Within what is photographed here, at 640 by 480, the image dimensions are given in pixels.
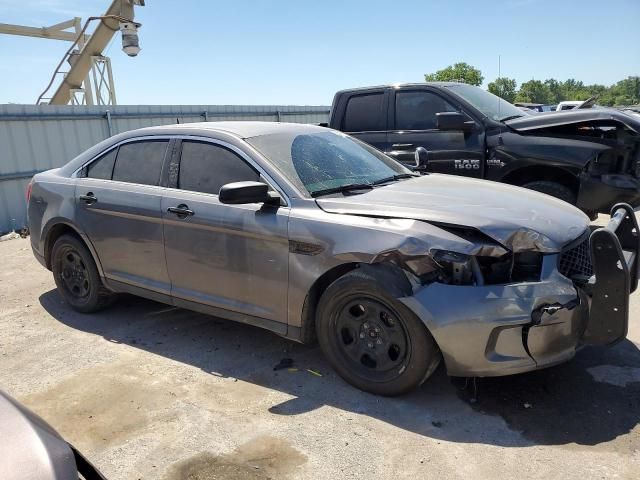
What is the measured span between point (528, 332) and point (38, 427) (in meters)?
2.43

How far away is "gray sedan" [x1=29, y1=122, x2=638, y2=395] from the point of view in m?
3.01

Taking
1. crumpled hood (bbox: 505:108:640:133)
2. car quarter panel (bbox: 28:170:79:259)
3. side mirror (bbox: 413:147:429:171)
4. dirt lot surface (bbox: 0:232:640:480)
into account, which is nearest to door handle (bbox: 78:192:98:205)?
car quarter panel (bbox: 28:170:79:259)

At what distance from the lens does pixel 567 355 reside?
311cm

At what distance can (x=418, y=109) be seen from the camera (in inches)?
269

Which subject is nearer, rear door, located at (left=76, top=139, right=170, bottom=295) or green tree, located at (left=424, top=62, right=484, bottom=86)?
rear door, located at (left=76, top=139, right=170, bottom=295)

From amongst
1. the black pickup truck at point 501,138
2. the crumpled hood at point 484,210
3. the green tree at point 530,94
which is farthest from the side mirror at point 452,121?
the green tree at point 530,94

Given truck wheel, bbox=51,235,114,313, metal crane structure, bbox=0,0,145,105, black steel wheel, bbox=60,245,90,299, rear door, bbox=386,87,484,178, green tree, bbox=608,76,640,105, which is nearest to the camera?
truck wheel, bbox=51,235,114,313

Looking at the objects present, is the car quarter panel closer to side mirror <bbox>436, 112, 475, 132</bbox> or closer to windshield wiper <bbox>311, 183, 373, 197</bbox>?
windshield wiper <bbox>311, 183, 373, 197</bbox>

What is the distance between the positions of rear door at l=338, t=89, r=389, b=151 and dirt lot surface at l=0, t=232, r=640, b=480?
11.5 feet

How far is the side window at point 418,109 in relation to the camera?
263 inches

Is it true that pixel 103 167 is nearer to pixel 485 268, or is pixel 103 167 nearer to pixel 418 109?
pixel 485 268

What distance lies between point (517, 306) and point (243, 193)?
1808mm

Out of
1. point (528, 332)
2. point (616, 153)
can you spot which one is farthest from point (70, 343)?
point (616, 153)

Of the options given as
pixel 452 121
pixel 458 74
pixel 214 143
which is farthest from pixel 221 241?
pixel 458 74
